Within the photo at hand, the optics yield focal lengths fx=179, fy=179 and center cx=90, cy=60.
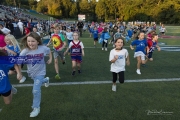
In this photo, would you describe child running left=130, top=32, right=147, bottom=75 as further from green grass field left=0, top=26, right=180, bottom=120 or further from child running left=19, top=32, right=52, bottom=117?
child running left=19, top=32, right=52, bottom=117

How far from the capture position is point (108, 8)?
83.4 meters

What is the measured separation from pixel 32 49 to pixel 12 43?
5.96ft

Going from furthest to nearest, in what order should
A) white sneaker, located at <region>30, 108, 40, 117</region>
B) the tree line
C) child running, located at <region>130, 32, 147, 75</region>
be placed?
the tree line
child running, located at <region>130, 32, 147, 75</region>
white sneaker, located at <region>30, 108, 40, 117</region>

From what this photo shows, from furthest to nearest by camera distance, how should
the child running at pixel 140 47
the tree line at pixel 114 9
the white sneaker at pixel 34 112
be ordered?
1. the tree line at pixel 114 9
2. the child running at pixel 140 47
3. the white sneaker at pixel 34 112

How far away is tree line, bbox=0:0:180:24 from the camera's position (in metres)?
61.1

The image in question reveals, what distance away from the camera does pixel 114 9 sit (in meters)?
82.2

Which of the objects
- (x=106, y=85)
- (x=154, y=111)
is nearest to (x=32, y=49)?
(x=106, y=85)

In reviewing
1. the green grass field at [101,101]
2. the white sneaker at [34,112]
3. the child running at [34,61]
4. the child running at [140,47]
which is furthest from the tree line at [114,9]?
the white sneaker at [34,112]

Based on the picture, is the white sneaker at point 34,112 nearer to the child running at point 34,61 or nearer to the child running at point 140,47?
the child running at point 34,61

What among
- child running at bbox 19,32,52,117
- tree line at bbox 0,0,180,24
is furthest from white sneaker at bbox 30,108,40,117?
tree line at bbox 0,0,180,24

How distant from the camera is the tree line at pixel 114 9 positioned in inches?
2404

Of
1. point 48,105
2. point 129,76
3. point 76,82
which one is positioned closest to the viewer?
point 48,105

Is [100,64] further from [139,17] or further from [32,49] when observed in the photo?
[139,17]

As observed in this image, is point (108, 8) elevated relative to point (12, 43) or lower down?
elevated
